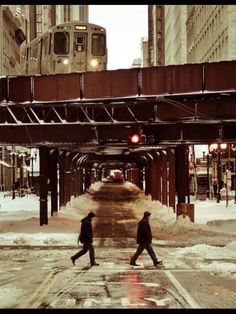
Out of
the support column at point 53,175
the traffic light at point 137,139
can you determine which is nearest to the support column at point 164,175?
the support column at point 53,175

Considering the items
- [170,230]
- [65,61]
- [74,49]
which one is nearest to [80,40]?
[74,49]

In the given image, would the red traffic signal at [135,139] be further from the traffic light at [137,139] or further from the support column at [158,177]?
the support column at [158,177]

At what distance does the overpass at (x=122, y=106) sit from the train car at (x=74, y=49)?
8.33m

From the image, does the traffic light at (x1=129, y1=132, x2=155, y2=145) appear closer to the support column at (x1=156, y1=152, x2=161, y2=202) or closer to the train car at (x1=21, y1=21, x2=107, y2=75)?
the train car at (x1=21, y1=21, x2=107, y2=75)

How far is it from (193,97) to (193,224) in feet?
29.7

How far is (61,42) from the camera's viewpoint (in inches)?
1615

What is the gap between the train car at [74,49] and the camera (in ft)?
134

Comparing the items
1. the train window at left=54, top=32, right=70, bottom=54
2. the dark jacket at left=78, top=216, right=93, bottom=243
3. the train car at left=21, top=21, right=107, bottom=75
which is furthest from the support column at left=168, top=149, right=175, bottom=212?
the dark jacket at left=78, top=216, right=93, bottom=243

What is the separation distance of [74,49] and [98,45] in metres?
1.65

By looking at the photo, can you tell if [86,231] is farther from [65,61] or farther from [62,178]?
[62,178]

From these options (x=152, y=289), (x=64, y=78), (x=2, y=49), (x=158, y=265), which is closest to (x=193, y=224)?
(x=64, y=78)

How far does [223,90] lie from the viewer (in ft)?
90.3

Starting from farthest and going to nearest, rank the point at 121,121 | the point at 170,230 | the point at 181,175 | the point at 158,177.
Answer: the point at 158,177, the point at 181,175, the point at 170,230, the point at 121,121

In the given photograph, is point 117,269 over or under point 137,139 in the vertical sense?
under
